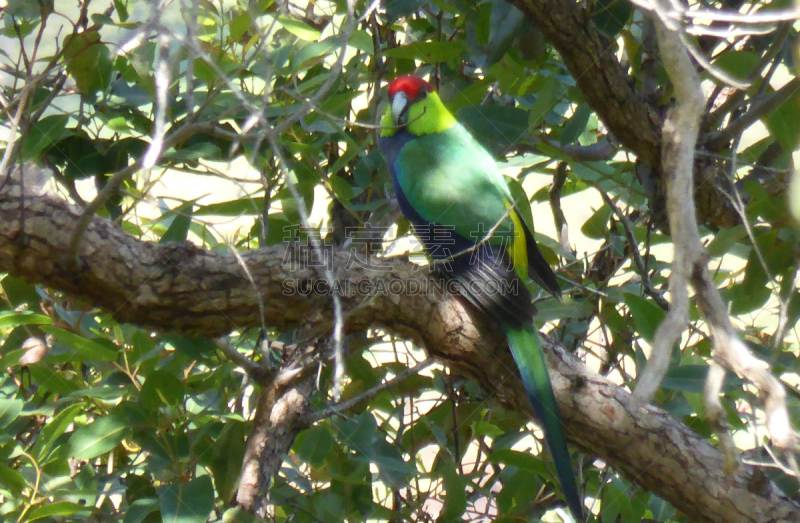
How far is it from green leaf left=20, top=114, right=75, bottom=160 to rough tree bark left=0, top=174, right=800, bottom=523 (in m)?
0.20

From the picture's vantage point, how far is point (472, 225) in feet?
6.58


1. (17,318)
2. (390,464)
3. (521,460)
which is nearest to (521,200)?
(521,460)

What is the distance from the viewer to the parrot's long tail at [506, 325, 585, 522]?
4.98 ft

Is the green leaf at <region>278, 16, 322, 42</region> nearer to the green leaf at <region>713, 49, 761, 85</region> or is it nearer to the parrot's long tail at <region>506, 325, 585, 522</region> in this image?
the parrot's long tail at <region>506, 325, 585, 522</region>

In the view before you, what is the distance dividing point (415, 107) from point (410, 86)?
9 centimetres

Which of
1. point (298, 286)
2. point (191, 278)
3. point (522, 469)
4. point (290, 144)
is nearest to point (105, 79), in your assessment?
point (290, 144)

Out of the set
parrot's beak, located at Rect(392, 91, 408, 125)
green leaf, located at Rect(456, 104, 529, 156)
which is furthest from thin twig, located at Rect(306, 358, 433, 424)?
parrot's beak, located at Rect(392, 91, 408, 125)

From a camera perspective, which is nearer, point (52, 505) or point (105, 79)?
point (52, 505)

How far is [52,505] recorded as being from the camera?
138cm

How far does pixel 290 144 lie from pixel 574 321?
3.51 feet

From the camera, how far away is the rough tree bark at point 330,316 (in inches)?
53.1

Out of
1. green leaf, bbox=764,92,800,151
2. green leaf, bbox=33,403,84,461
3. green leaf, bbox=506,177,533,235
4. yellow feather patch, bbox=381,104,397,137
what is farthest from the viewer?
yellow feather patch, bbox=381,104,397,137

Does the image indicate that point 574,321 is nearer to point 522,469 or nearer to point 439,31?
point 522,469

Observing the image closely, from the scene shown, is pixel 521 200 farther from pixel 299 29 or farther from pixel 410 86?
pixel 299 29
